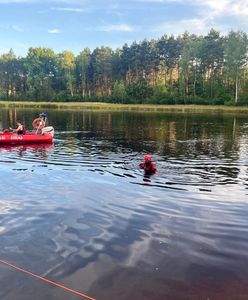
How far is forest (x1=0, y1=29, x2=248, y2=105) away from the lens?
285ft

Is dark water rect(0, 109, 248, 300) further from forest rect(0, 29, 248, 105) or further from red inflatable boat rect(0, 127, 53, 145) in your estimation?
forest rect(0, 29, 248, 105)

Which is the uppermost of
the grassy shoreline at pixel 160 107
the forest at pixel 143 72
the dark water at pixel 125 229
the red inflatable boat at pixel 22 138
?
the forest at pixel 143 72

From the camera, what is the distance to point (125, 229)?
10.4 metres

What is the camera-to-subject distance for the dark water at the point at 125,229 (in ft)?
24.3

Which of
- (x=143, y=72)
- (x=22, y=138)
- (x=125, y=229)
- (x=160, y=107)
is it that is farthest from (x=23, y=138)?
(x=143, y=72)

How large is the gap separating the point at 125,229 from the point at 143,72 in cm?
10897

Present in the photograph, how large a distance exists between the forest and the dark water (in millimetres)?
68904

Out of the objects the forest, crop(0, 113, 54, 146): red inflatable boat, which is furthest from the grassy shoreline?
crop(0, 113, 54, 146): red inflatable boat

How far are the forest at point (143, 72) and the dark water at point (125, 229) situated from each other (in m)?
68.9

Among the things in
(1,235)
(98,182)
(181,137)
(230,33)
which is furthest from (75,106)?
(1,235)

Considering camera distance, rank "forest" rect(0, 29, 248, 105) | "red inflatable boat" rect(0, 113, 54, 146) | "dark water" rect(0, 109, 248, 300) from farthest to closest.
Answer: "forest" rect(0, 29, 248, 105), "red inflatable boat" rect(0, 113, 54, 146), "dark water" rect(0, 109, 248, 300)

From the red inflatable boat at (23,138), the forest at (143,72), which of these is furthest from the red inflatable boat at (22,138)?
the forest at (143,72)

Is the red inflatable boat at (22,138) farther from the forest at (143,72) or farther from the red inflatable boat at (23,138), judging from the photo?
the forest at (143,72)

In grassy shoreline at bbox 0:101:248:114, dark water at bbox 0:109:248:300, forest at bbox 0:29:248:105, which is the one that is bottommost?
dark water at bbox 0:109:248:300
